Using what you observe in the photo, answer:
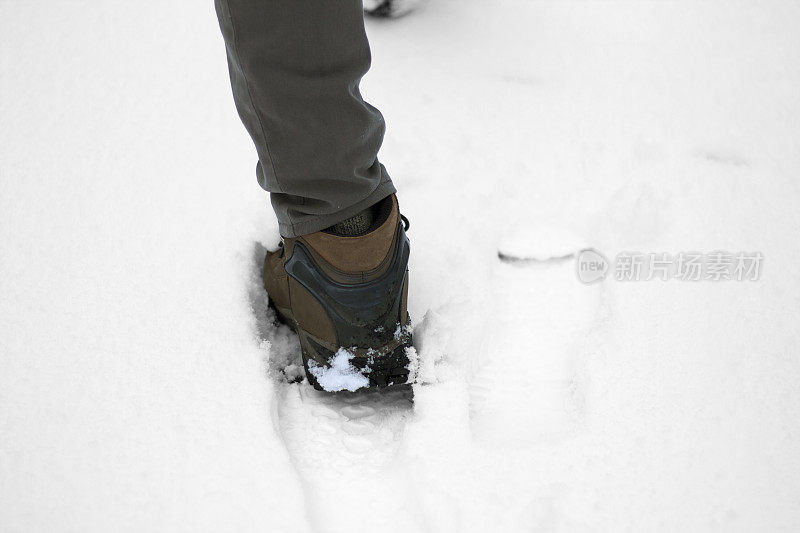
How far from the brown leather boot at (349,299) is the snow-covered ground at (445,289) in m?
0.05

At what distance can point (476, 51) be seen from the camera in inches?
53.2

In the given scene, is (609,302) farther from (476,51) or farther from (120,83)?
(120,83)

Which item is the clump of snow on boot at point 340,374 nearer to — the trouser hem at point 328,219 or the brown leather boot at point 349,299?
the brown leather boot at point 349,299

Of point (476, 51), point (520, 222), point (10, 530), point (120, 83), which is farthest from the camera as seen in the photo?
point (476, 51)

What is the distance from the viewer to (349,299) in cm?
88

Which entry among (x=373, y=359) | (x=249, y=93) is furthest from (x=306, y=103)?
(x=373, y=359)

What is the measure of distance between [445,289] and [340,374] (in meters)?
0.26

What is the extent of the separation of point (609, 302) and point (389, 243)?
1.47ft

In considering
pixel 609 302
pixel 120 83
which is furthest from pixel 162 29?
pixel 609 302

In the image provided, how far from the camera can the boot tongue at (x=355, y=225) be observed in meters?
0.83

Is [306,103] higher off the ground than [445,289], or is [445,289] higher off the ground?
[306,103]

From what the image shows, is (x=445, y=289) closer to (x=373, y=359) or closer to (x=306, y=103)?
(x=373, y=359)

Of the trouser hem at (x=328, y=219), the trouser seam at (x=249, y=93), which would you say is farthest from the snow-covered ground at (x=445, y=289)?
the trouser seam at (x=249, y=93)

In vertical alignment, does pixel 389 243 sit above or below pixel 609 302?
above
